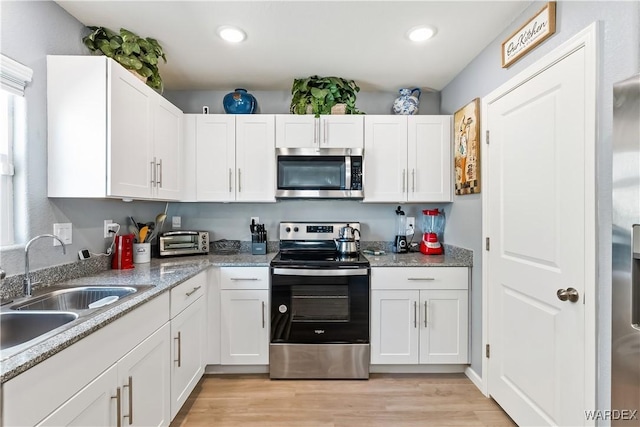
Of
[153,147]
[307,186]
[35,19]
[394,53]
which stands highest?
[394,53]

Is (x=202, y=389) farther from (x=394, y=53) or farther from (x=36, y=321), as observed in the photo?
(x=394, y=53)

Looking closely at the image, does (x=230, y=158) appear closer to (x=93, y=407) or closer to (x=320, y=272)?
(x=320, y=272)

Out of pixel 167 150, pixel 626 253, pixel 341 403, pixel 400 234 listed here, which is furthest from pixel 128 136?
pixel 626 253

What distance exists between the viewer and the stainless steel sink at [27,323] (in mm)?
1217

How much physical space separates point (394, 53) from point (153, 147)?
1.84 meters

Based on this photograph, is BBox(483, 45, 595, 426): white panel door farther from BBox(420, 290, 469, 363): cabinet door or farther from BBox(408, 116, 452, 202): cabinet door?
BBox(408, 116, 452, 202): cabinet door

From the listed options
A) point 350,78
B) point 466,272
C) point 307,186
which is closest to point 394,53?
point 350,78

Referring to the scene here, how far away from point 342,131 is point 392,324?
1.63 m

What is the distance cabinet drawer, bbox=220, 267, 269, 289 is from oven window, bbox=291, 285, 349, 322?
0.24 metres

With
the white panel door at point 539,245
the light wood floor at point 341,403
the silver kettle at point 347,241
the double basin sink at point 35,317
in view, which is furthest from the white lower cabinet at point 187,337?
the white panel door at point 539,245

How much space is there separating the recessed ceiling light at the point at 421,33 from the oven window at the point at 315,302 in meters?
1.78

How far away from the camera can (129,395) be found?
1287 millimetres

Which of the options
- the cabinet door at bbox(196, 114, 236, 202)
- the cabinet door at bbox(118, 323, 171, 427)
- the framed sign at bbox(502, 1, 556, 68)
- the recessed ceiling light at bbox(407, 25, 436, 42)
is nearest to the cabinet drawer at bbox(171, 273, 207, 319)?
the cabinet door at bbox(118, 323, 171, 427)

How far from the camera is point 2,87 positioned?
1391mm
